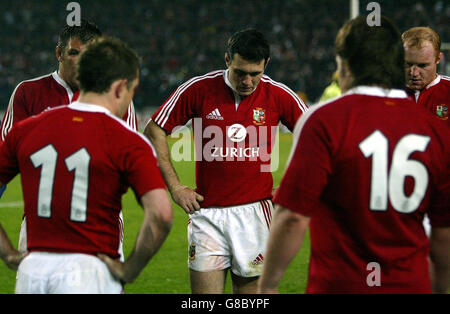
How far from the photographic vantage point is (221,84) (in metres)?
4.71

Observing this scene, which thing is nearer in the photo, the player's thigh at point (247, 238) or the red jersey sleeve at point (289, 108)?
the player's thigh at point (247, 238)

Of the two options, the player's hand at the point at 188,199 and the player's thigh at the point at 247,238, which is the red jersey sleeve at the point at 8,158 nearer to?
the player's hand at the point at 188,199

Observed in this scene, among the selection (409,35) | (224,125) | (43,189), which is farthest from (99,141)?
(409,35)

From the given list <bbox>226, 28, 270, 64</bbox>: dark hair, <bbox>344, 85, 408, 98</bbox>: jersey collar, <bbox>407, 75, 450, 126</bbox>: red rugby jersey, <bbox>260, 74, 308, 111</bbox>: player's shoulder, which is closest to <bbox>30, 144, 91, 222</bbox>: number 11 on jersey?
<bbox>344, 85, 408, 98</bbox>: jersey collar

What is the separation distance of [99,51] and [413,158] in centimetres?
139

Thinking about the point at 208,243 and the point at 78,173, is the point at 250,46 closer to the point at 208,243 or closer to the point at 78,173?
the point at 208,243

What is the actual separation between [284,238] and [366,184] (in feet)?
1.27

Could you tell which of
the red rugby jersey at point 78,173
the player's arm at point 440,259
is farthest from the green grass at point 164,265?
the red rugby jersey at point 78,173

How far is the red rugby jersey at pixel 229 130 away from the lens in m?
4.59

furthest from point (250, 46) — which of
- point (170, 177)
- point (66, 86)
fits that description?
point (66, 86)

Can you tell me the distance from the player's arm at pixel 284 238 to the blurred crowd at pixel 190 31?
22.9 m

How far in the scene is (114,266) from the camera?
290 cm

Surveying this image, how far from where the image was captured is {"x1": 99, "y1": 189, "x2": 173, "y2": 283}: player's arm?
2779 mm

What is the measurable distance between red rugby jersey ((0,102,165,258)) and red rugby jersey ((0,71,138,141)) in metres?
1.30
